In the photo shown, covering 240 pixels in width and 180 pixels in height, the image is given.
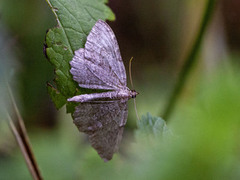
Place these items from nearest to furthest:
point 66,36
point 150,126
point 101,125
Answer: point 150,126
point 66,36
point 101,125

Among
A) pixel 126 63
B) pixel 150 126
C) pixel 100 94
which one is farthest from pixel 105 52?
pixel 126 63

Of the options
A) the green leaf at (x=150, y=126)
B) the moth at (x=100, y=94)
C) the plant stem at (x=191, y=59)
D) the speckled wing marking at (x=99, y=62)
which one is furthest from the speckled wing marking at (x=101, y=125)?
the plant stem at (x=191, y=59)

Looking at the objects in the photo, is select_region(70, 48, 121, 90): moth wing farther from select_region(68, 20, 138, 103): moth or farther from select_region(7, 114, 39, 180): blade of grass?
select_region(7, 114, 39, 180): blade of grass

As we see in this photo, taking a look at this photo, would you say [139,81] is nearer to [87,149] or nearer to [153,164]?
[87,149]

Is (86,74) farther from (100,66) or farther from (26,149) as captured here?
(26,149)

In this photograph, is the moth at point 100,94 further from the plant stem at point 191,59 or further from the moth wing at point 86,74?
the plant stem at point 191,59

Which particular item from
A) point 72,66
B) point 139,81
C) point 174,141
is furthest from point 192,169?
point 139,81
